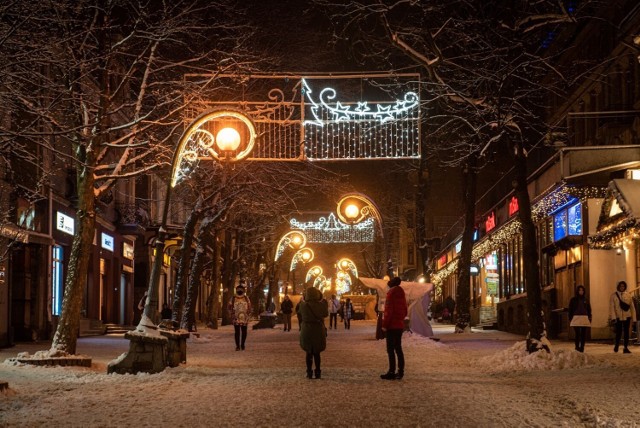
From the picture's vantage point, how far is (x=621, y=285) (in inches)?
824

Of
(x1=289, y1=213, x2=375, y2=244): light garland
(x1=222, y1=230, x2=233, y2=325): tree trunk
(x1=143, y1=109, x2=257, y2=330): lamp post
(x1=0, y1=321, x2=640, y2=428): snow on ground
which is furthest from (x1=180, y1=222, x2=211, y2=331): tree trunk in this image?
(x1=289, y1=213, x2=375, y2=244): light garland

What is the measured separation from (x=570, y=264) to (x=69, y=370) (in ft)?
56.6

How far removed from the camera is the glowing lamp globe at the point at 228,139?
1836 centimetres

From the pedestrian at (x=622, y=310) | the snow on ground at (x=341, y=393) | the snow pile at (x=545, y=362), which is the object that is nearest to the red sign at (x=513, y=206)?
the pedestrian at (x=622, y=310)

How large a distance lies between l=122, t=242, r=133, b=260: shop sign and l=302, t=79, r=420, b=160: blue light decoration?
82.8 feet

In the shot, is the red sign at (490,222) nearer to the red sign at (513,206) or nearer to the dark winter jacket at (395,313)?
the red sign at (513,206)

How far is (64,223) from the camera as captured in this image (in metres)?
34.1

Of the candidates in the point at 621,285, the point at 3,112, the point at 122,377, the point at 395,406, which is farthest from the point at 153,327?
the point at 621,285

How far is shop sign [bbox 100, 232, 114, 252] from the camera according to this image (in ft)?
136

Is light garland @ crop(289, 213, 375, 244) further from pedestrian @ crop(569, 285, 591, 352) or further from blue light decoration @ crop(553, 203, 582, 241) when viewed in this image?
pedestrian @ crop(569, 285, 591, 352)

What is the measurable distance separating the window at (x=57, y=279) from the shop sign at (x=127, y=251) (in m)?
12.0

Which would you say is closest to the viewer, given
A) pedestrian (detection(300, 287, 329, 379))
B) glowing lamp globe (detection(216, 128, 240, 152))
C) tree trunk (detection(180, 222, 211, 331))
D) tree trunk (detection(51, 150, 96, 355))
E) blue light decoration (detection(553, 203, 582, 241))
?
pedestrian (detection(300, 287, 329, 379))

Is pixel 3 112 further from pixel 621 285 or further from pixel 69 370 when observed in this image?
pixel 621 285

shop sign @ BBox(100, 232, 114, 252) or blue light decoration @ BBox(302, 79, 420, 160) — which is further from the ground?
blue light decoration @ BBox(302, 79, 420, 160)
